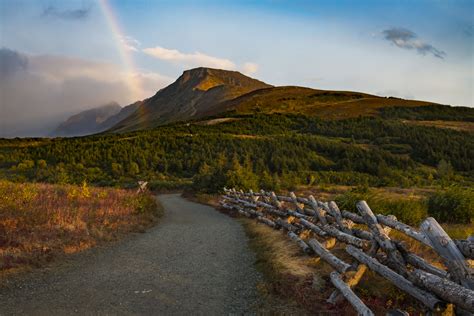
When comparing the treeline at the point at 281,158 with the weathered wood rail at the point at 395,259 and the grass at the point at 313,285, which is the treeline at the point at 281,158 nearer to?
the grass at the point at 313,285

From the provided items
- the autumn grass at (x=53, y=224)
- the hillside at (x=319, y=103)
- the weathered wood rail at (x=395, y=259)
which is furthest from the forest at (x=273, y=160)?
the hillside at (x=319, y=103)

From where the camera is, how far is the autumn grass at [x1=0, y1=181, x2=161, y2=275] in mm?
9506

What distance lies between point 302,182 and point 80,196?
29970 millimetres

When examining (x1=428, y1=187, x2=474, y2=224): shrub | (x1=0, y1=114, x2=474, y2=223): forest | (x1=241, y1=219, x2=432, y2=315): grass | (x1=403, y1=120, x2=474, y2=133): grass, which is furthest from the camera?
(x1=403, y1=120, x2=474, y2=133): grass

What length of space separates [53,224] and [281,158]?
158 feet

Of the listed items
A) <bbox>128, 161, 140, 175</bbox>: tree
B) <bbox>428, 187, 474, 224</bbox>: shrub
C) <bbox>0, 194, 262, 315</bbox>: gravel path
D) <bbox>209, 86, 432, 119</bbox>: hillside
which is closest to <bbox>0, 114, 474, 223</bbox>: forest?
<bbox>128, 161, 140, 175</bbox>: tree

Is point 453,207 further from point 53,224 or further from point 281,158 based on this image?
point 281,158

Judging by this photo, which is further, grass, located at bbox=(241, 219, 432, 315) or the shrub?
the shrub

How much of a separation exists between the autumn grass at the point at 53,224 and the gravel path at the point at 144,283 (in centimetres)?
61

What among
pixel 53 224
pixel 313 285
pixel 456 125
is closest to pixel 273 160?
pixel 53 224

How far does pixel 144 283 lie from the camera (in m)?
8.26

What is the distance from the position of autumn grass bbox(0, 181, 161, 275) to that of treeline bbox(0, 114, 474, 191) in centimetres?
2174

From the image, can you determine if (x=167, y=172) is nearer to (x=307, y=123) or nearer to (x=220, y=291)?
(x=307, y=123)

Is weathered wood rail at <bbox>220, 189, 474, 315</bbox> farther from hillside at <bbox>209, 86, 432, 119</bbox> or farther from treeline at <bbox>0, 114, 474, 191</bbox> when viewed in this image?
hillside at <bbox>209, 86, 432, 119</bbox>
